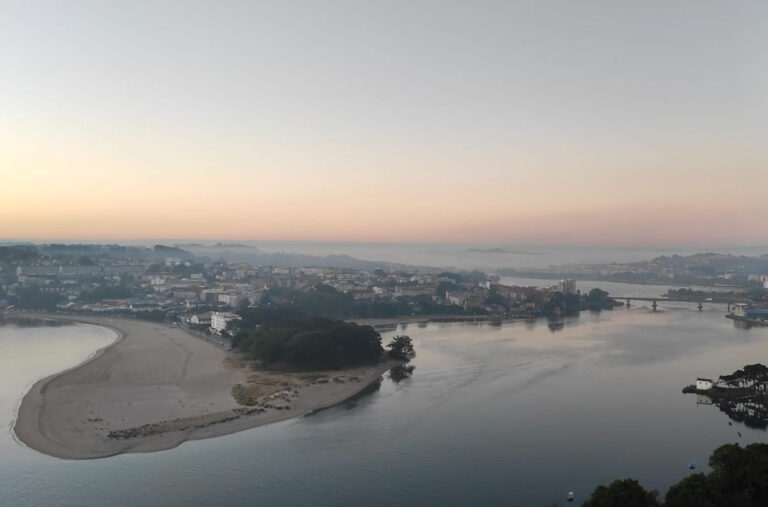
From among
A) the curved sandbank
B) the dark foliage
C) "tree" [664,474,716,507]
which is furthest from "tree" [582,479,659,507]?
the dark foliage

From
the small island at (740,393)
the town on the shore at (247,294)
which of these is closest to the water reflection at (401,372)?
the small island at (740,393)

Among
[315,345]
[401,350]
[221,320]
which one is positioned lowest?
[401,350]

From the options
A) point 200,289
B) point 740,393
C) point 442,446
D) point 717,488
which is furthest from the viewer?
point 200,289

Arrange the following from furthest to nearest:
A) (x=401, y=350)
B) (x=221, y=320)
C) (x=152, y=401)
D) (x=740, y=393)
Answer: (x=221, y=320) → (x=401, y=350) → (x=740, y=393) → (x=152, y=401)

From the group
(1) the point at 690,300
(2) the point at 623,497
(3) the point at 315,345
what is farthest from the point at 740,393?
(1) the point at 690,300

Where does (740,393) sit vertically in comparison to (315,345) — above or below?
below

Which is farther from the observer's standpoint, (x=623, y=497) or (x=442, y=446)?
(x=442, y=446)

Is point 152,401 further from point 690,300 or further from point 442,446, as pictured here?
point 690,300

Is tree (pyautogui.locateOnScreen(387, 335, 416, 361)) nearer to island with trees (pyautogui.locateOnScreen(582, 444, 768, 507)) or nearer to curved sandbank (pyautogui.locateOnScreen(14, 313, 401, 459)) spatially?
curved sandbank (pyautogui.locateOnScreen(14, 313, 401, 459))
